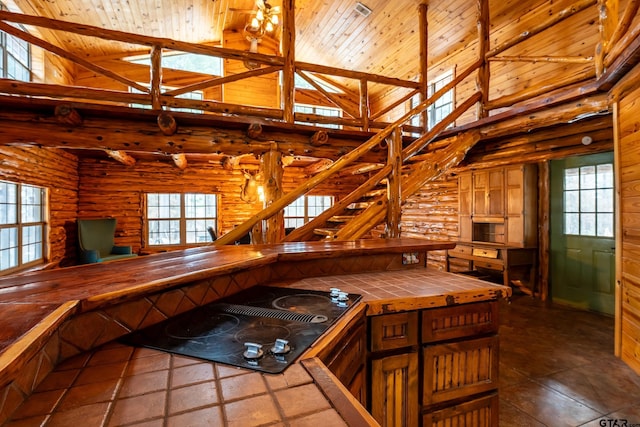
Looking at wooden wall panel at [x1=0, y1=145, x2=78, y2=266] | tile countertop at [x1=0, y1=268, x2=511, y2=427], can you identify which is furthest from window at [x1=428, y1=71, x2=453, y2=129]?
wooden wall panel at [x1=0, y1=145, x2=78, y2=266]

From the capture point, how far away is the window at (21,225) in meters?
4.39

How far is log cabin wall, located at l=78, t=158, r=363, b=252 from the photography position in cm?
705

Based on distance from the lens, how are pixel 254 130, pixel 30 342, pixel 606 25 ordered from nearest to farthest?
pixel 30 342, pixel 606 25, pixel 254 130

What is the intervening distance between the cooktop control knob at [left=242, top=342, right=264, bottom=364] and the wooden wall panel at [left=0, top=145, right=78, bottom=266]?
5.29 m

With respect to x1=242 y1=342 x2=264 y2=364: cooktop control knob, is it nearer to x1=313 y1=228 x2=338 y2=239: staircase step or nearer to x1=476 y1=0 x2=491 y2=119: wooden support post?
x1=313 y1=228 x2=338 y2=239: staircase step

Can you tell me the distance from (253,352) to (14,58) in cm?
682

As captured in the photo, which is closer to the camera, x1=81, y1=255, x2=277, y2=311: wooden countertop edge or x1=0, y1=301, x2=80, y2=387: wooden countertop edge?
x1=0, y1=301, x2=80, y2=387: wooden countertop edge

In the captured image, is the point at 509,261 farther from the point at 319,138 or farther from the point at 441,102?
the point at 441,102

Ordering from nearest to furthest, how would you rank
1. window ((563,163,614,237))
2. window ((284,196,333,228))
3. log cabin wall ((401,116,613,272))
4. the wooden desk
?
log cabin wall ((401,116,613,272)), window ((563,163,614,237)), the wooden desk, window ((284,196,333,228))

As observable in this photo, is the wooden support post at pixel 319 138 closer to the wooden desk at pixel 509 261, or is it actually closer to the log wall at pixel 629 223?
the wooden desk at pixel 509 261

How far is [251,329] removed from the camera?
1.18 m

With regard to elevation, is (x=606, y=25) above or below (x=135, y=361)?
above

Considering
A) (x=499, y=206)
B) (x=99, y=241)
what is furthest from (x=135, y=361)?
(x=99, y=241)

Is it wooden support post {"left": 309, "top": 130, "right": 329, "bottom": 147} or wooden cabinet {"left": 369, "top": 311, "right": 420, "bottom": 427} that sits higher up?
wooden support post {"left": 309, "top": 130, "right": 329, "bottom": 147}
